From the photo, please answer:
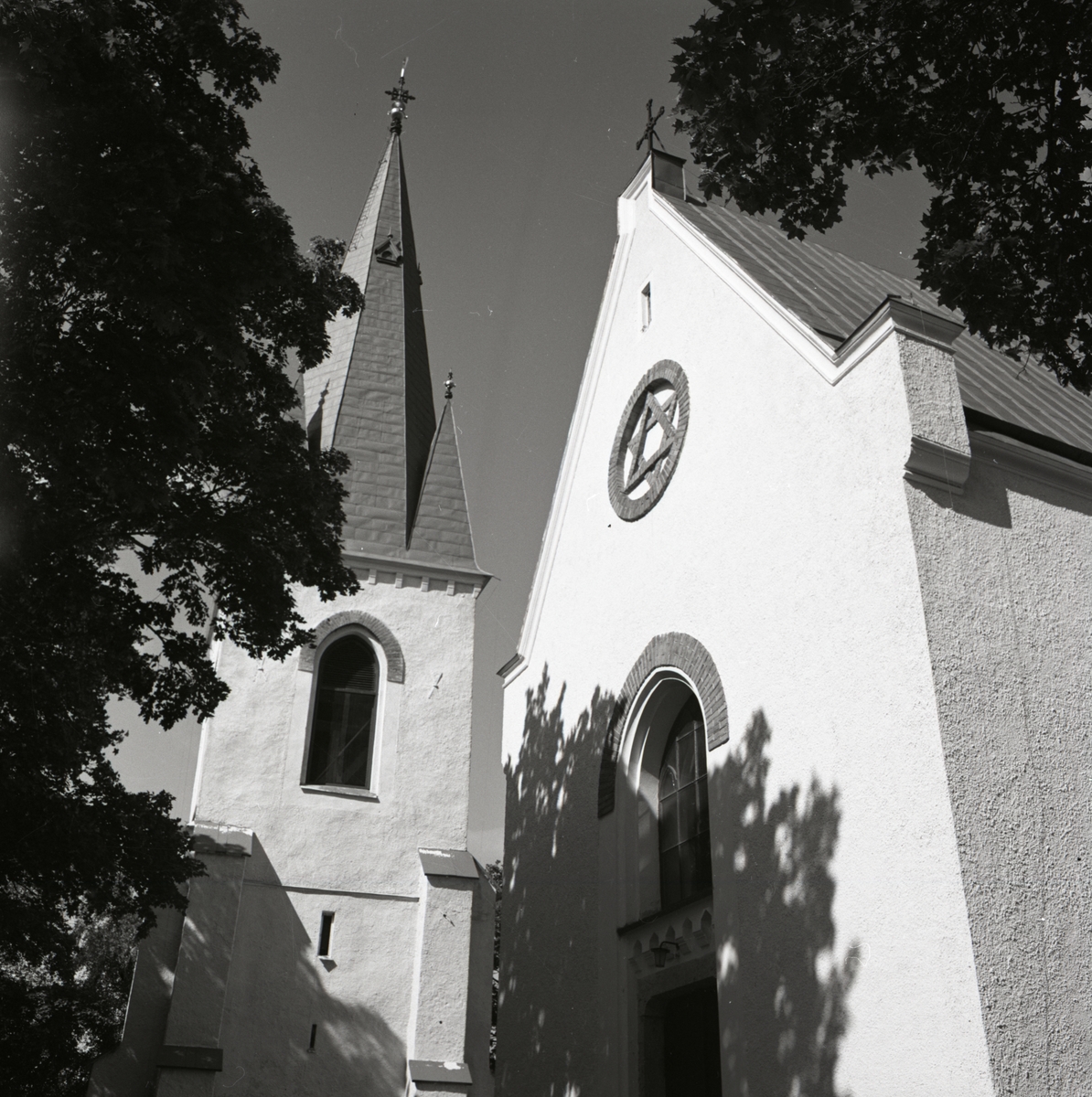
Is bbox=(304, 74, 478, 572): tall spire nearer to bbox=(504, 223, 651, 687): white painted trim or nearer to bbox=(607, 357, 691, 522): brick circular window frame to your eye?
bbox=(504, 223, 651, 687): white painted trim

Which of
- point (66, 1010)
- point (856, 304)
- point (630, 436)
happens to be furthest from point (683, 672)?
point (66, 1010)

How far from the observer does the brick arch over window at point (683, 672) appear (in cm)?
1030

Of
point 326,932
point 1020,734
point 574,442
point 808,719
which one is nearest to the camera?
point 1020,734

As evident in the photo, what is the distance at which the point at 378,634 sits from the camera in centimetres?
1978

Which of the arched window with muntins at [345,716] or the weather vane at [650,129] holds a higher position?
the weather vane at [650,129]

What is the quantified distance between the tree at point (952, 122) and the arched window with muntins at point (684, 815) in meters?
5.20

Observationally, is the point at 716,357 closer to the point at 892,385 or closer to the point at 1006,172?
the point at 892,385

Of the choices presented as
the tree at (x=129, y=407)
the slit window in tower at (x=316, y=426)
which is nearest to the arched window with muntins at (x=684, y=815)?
the tree at (x=129, y=407)

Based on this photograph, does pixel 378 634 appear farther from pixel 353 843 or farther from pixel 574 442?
pixel 574 442

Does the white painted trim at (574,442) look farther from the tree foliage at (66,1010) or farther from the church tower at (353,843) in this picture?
the tree foliage at (66,1010)

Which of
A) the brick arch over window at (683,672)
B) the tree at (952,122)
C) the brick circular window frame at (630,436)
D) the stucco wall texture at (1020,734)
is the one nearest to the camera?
the tree at (952,122)

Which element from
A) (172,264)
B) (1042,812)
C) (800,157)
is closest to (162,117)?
Result: (172,264)

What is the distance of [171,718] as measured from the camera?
9.84 metres

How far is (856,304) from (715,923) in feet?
22.1
